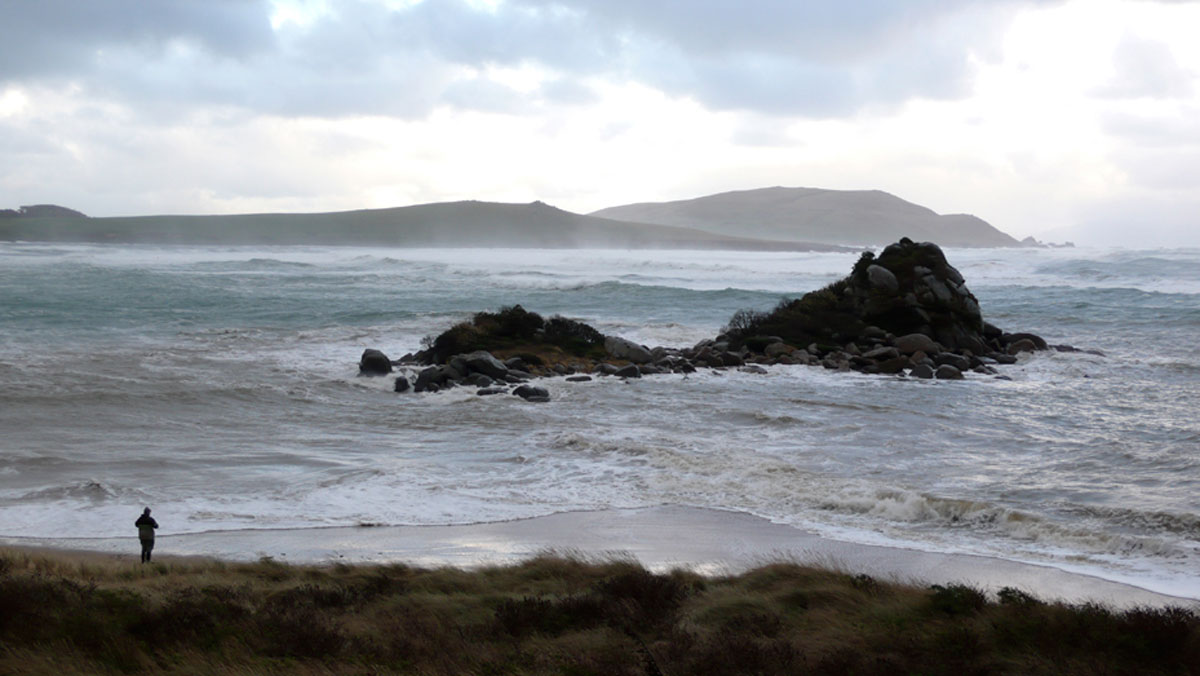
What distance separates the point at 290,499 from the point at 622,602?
5.86 m

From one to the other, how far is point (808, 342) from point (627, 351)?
4.94 metres

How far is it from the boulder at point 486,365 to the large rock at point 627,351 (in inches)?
156

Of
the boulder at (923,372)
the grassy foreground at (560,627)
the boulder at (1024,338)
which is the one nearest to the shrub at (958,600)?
the grassy foreground at (560,627)

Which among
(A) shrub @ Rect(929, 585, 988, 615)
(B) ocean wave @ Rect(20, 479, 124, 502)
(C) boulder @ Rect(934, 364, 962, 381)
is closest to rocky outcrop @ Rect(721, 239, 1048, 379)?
(C) boulder @ Rect(934, 364, 962, 381)

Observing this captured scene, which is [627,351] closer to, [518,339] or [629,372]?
[629,372]

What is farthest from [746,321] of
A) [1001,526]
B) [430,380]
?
[1001,526]

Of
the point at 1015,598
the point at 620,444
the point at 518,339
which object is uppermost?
the point at 518,339

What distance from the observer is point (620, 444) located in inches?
554

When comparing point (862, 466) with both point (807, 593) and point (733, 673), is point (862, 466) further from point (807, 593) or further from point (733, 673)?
point (733, 673)

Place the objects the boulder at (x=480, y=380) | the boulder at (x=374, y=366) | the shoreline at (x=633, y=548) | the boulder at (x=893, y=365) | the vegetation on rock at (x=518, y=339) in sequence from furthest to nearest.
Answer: the vegetation on rock at (x=518, y=339), the boulder at (x=893, y=365), the boulder at (x=374, y=366), the boulder at (x=480, y=380), the shoreline at (x=633, y=548)

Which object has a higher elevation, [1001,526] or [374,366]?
[374,366]

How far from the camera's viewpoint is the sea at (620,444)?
10.3m

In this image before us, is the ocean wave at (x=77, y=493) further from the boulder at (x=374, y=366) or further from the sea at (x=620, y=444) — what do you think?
the boulder at (x=374, y=366)

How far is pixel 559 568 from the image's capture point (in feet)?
26.6
